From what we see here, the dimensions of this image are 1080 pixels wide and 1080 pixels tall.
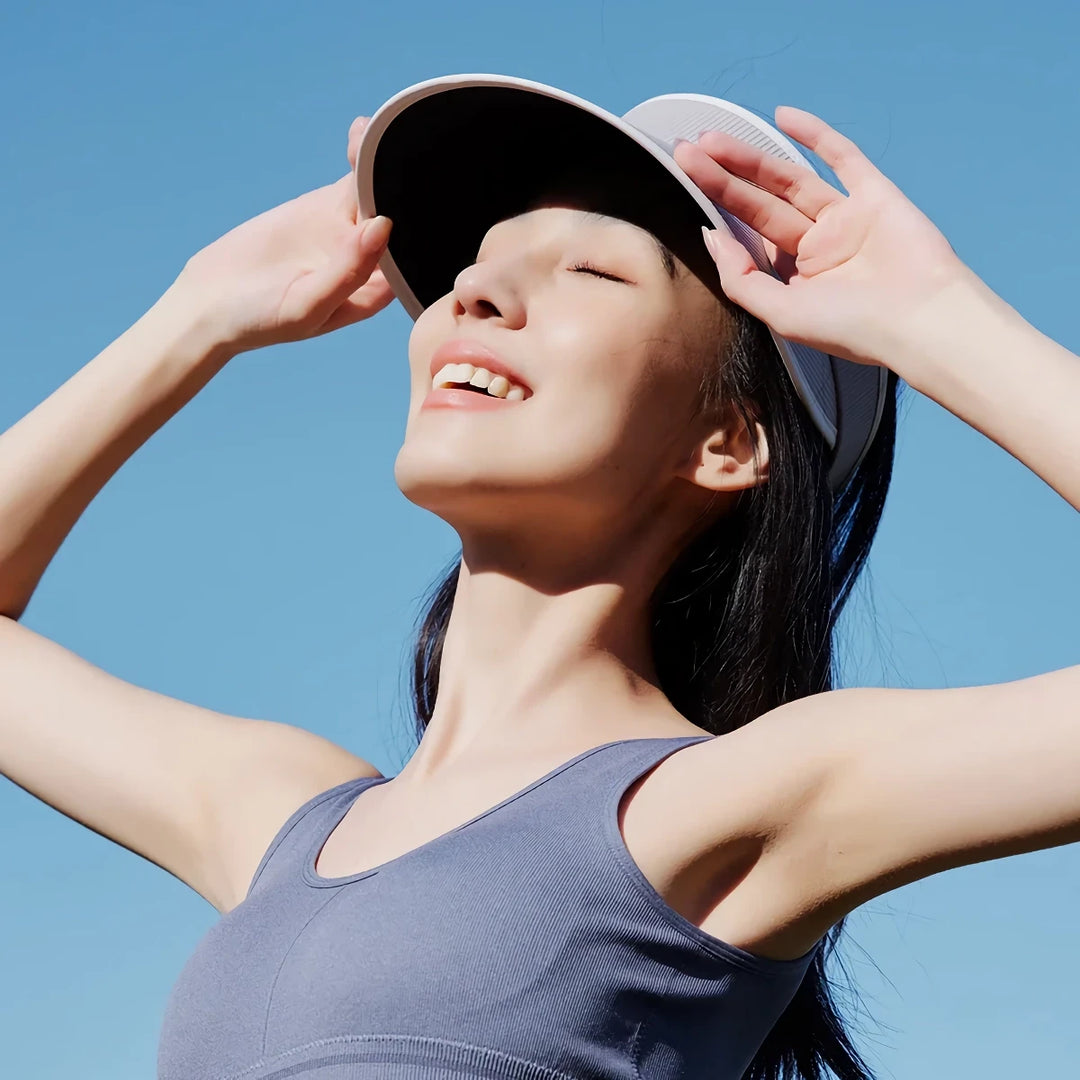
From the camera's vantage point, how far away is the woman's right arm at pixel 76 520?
128 inches

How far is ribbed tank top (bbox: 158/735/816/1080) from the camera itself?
2.43 metres

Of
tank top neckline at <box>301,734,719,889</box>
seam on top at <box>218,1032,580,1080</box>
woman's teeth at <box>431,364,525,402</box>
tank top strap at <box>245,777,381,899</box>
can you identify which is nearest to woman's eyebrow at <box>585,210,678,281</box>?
woman's teeth at <box>431,364,525,402</box>

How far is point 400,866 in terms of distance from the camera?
2672 mm

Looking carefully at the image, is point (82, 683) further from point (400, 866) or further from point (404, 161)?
point (404, 161)

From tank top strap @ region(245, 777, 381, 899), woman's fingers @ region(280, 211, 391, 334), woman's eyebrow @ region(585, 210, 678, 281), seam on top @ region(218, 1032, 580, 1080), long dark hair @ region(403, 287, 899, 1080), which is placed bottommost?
seam on top @ region(218, 1032, 580, 1080)

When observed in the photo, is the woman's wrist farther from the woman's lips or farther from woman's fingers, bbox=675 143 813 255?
Result: woman's fingers, bbox=675 143 813 255

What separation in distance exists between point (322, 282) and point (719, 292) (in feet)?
2.89

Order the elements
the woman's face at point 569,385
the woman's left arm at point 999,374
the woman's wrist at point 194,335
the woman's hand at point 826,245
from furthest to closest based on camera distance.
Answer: the woman's wrist at point 194,335, the woman's face at point 569,385, the woman's hand at point 826,245, the woman's left arm at point 999,374

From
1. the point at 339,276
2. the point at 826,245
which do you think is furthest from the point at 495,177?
the point at 826,245

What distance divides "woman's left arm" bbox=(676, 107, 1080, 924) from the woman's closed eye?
355 mm

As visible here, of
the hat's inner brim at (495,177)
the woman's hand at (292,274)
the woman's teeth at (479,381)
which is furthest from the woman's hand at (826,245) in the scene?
the woman's hand at (292,274)

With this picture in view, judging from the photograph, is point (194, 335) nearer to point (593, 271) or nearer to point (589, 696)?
point (593, 271)

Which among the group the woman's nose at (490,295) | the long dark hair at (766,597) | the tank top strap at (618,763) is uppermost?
the woman's nose at (490,295)

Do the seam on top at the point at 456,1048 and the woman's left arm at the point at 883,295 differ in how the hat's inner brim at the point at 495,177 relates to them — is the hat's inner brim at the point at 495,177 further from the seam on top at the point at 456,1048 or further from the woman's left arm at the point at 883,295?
the seam on top at the point at 456,1048
